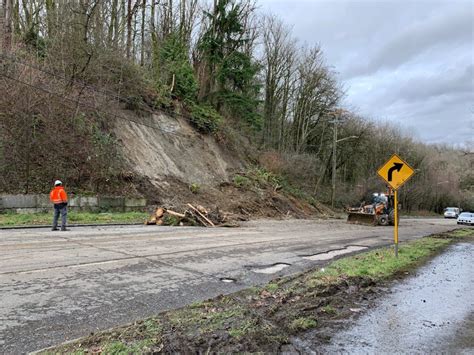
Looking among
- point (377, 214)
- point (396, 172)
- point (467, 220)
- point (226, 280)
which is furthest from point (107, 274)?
point (467, 220)

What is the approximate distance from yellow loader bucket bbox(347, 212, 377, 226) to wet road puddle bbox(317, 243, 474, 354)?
→ 64.4 feet

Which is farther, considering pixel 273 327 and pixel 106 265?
pixel 106 265

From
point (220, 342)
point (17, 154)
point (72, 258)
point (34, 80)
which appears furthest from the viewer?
point (34, 80)

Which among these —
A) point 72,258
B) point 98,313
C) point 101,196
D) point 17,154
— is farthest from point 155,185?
point 98,313

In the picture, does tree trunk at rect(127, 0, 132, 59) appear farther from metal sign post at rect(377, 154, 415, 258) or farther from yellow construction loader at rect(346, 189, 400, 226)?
metal sign post at rect(377, 154, 415, 258)

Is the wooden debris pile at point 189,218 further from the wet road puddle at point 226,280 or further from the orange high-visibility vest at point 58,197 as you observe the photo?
the wet road puddle at point 226,280

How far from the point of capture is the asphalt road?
525 cm

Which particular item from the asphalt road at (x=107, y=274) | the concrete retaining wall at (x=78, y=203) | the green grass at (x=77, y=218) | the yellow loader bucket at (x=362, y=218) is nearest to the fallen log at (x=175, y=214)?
the green grass at (x=77, y=218)

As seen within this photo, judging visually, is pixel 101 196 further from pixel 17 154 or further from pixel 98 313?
pixel 98 313

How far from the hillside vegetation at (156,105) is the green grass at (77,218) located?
6.54 ft

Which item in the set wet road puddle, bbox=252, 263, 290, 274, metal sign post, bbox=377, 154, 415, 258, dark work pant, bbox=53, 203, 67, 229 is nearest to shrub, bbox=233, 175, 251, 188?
dark work pant, bbox=53, 203, 67, 229

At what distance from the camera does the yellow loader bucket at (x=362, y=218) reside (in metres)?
28.6

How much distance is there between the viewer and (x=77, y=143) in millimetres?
22109

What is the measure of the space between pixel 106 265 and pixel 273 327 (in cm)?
473
